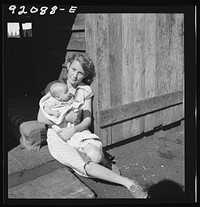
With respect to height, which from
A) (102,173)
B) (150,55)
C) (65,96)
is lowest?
(102,173)

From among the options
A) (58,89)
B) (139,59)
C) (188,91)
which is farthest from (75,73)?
(188,91)

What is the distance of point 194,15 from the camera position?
2.57 meters

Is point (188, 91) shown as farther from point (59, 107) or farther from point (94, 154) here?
point (59, 107)

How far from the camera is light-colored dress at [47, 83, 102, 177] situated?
2.81 metres

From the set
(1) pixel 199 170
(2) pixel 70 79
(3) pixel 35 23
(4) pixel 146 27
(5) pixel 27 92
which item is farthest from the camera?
(5) pixel 27 92

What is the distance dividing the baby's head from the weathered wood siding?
1.29ft

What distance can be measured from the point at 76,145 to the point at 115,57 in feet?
3.34

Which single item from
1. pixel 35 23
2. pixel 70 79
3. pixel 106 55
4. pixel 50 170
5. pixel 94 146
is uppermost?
pixel 35 23

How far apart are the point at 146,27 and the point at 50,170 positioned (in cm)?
190

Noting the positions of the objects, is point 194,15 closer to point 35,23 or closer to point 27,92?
point 35,23

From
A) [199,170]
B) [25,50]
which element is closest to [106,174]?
[199,170]

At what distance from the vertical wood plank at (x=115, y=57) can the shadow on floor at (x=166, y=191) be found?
0.79 meters

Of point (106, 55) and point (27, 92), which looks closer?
point (106, 55)

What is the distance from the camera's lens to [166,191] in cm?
284
